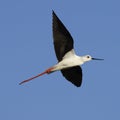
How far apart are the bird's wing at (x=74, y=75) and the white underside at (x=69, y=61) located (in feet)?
4.19

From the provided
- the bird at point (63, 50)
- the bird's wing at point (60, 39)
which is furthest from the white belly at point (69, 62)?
the bird's wing at point (60, 39)

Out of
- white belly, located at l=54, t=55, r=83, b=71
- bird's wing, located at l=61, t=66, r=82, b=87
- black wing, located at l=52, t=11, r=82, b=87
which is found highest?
black wing, located at l=52, t=11, r=82, b=87

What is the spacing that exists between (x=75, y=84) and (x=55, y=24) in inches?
128

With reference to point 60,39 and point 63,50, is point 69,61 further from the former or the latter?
point 60,39

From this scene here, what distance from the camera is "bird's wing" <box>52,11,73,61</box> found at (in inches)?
735

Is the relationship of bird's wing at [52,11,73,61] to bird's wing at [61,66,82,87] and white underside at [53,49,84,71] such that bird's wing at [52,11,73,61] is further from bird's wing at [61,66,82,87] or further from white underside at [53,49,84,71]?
bird's wing at [61,66,82,87]

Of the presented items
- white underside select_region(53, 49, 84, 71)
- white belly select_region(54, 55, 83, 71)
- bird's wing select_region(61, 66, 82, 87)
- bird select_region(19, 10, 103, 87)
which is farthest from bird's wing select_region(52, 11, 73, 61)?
bird's wing select_region(61, 66, 82, 87)

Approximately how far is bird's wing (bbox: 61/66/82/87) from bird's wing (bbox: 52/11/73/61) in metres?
1.20

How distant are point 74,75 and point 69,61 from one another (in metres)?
1.69

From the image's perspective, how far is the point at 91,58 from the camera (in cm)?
1980

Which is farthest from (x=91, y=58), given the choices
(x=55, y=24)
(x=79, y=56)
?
(x=55, y=24)

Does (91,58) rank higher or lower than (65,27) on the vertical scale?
lower

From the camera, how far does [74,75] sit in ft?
68.1

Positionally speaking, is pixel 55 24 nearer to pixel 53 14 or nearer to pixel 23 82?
pixel 53 14
